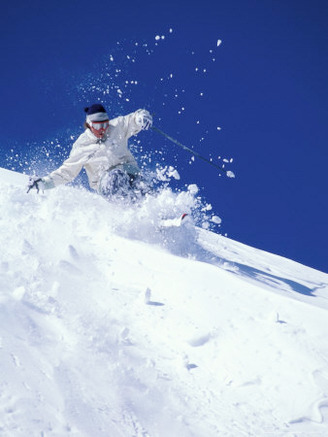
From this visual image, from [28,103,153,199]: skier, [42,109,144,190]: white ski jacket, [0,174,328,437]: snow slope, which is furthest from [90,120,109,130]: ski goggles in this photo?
[0,174,328,437]: snow slope

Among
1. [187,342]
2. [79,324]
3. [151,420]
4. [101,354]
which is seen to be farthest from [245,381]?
[79,324]

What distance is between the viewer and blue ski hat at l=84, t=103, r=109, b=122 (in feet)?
16.7

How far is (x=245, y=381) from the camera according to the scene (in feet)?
7.17

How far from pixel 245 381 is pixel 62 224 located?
264 centimetres

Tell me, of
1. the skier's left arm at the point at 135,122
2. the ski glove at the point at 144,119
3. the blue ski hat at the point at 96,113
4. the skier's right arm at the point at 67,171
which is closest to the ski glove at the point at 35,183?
the skier's right arm at the point at 67,171

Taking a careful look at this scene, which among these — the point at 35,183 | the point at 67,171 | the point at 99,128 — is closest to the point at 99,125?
the point at 99,128

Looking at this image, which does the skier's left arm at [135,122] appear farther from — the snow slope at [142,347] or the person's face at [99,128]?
the snow slope at [142,347]

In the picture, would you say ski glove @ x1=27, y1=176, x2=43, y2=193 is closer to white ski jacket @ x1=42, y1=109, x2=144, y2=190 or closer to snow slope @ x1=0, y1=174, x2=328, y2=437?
white ski jacket @ x1=42, y1=109, x2=144, y2=190

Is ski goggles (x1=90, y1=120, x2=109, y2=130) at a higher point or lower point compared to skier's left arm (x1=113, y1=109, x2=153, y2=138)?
lower

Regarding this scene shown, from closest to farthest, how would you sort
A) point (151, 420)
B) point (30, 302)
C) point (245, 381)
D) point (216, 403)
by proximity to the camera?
1. point (151, 420)
2. point (216, 403)
3. point (245, 381)
4. point (30, 302)

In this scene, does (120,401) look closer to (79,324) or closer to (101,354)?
(101,354)

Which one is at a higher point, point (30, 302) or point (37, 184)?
point (37, 184)

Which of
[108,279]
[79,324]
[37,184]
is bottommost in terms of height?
[79,324]

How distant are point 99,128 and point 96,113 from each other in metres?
0.20
